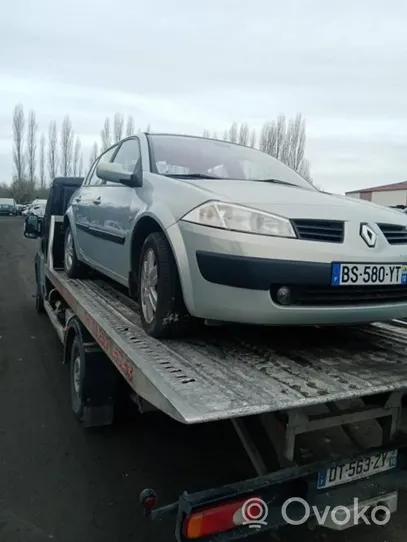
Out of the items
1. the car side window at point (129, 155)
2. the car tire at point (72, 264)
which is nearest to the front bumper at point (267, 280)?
the car side window at point (129, 155)

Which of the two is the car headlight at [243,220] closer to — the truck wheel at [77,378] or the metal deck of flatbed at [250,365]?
the metal deck of flatbed at [250,365]

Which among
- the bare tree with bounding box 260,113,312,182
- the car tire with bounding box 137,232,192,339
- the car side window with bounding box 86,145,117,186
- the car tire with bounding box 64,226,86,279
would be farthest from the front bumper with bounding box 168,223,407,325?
the bare tree with bounding box 260,113,312,182

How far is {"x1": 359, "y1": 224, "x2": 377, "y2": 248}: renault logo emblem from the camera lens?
246cm

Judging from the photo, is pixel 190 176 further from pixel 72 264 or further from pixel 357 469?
pixel 72 264

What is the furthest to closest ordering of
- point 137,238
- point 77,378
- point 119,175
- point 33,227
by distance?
point 33,227 → point 77,378 → point 119,175 → point 137,238

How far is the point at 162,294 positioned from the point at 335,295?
88 centimetres

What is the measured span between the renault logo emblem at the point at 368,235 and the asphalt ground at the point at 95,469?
1493mm

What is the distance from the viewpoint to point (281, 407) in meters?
1.88

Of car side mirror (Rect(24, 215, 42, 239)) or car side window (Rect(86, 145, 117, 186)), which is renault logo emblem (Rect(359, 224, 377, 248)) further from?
car side mirror (Rect(24, 215, 42, 239))

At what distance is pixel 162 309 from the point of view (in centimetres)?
267

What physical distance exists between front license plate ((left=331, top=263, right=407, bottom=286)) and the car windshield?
48.8 inches

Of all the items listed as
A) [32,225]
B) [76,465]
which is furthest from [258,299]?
[32,225]

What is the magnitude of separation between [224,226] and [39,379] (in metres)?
3.02

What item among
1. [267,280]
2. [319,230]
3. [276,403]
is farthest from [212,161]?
[276,403]
